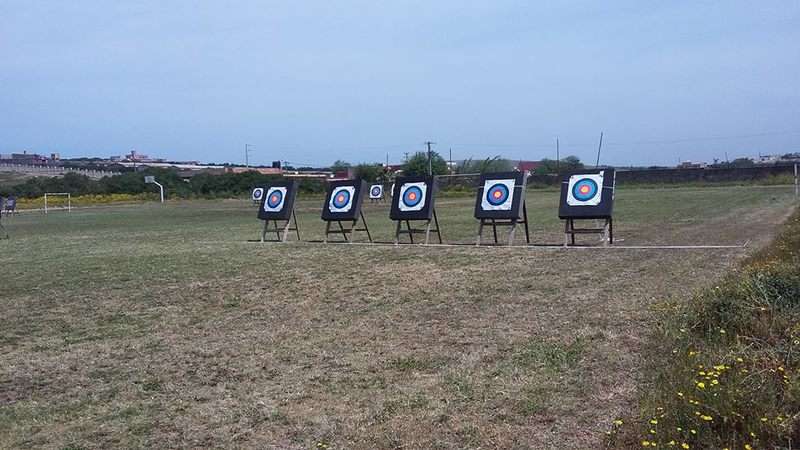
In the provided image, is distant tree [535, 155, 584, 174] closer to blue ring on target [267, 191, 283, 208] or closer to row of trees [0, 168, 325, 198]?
row of trees [0, 168, 325, 198]

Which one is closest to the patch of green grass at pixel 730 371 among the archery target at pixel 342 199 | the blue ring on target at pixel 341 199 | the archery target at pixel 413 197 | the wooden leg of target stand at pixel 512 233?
the wooden leg of target stand at pixel 512 233

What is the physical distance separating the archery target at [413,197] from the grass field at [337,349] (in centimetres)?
323

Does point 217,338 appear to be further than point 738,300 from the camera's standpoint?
Yes

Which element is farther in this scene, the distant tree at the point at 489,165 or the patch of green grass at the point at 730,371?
the distant tree at the point at 489,165

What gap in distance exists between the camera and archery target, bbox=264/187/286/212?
15.0 meters

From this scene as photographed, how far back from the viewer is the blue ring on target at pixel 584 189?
11.6 m

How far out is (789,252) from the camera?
19.4 ft

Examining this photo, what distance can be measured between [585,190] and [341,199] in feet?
16.8

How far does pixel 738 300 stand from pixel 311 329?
317cm

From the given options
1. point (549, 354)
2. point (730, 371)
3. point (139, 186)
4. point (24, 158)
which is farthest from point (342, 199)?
point (24, 158)

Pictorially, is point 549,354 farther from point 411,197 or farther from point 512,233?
point 411,197

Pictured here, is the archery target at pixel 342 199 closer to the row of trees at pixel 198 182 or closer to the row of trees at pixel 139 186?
the row of trees at pixel 198 182

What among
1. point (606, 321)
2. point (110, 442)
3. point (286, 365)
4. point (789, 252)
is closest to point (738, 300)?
point (606, 321)

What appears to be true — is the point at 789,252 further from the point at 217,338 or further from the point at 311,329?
the point at 217,338
